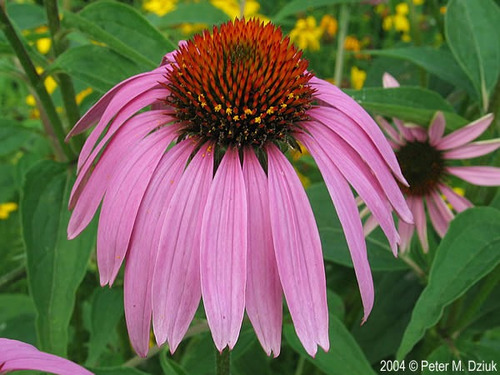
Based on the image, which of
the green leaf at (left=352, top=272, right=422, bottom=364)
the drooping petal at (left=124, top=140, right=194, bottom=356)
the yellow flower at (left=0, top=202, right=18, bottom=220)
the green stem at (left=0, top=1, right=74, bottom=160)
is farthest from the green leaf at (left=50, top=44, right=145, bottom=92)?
the yellow flower at (left=0, top=202, right=18, bottom=220)

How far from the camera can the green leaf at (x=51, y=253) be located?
31.0 inches

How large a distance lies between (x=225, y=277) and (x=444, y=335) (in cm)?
60

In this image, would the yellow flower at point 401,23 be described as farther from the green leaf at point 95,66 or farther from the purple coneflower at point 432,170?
the green leaf at point 95,66

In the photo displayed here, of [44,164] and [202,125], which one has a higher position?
[202,125]

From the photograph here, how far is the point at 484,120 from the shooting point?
3.19 ft

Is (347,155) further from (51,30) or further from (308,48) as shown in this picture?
(308,48)

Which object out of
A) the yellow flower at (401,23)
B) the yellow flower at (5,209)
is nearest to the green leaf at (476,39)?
the yellow flower at (401,23)

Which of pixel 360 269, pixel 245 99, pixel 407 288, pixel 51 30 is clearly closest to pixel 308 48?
pixel 407 288

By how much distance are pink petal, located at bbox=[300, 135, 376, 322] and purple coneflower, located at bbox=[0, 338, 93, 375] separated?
267 mm

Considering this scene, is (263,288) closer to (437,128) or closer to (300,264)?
(300,264)

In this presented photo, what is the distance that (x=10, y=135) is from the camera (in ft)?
3.51

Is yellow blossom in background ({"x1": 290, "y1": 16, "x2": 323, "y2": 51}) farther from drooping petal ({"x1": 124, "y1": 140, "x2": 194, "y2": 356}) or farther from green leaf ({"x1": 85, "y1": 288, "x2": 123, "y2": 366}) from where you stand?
drooping petal ({"x1": 124, "y1": 140, "x2": 194, "y2": 356})

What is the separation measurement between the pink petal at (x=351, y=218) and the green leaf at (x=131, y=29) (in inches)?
13.3

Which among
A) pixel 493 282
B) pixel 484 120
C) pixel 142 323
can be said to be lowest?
pixel 493 282
